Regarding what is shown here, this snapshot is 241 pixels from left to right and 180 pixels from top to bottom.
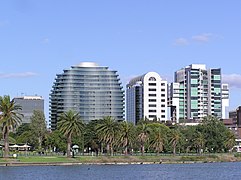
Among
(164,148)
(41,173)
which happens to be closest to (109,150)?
(164,148)

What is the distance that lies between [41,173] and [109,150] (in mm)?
70714

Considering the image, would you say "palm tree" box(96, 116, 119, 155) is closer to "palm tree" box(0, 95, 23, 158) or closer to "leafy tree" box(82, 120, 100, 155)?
"leafy tree" box(82, 120, 100, 155)

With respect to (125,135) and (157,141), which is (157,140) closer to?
(157,141)

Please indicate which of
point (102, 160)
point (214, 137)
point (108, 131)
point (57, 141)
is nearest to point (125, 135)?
point (108, 131)

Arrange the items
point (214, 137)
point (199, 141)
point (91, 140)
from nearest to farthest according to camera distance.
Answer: point (91, 140)
point (199, 141)
point (214, 137)

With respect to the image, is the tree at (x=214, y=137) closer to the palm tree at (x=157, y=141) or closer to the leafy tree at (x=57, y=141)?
the palm tree at (x=157, y=141)

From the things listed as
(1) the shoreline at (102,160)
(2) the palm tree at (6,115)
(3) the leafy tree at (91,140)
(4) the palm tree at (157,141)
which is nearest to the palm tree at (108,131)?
(1) the shoreline at (102,160)

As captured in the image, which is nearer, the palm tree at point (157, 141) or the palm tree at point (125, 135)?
the palm tree at point (125, 135)

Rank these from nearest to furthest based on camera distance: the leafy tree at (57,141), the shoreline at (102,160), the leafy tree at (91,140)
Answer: the shoreline at (102,160) → the leafy tree at (57,141) → the leafy tree at (91,140)

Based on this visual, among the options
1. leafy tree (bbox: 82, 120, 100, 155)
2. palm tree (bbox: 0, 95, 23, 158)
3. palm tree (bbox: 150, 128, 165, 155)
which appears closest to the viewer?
palm tree (bbox: 0, 95, 23, 158)

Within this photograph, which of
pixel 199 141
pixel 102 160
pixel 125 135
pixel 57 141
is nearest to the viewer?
pixel 102 160

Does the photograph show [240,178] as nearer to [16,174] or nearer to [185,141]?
[16,174]

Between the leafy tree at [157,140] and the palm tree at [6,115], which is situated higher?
the palm tree at [6,115]

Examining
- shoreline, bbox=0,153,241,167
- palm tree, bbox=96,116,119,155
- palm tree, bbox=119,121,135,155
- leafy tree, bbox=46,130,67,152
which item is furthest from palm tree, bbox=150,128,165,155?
leafy tree, bbox=46,130,67,152
